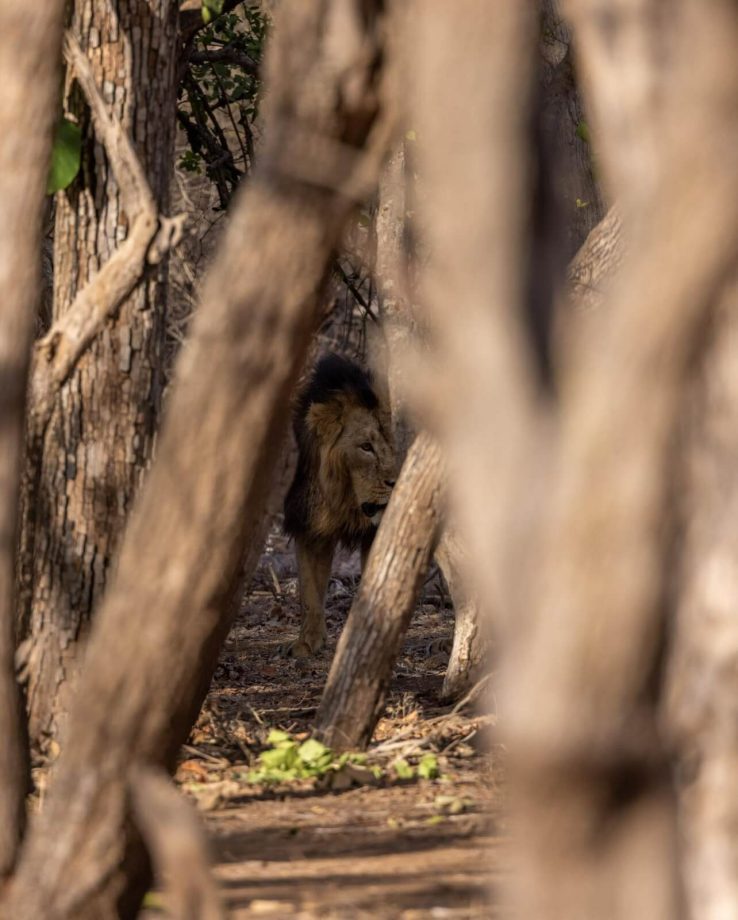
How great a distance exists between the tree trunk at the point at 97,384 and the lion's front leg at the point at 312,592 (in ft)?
12.8

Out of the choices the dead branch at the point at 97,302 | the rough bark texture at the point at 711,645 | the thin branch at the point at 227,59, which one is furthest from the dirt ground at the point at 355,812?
the thin branch at the point at 227,59

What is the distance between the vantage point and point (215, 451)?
3.60m

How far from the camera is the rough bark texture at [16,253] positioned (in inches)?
162

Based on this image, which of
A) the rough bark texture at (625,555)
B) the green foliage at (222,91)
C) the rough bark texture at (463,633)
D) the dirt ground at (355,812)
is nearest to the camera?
the rough bark texture at (625,555)

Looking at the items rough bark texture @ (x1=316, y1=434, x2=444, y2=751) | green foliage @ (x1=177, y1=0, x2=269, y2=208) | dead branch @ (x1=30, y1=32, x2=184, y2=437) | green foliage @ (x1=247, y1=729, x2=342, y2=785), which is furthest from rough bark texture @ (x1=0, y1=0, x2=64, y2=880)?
green foliage @ (x1=177, y1=0, x2=269, y2=208)

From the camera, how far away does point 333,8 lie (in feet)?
11.4

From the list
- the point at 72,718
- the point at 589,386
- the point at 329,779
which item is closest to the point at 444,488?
the point at 329,779

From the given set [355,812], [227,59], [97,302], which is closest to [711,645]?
[97,302]

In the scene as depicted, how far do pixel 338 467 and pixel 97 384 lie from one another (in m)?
4.71

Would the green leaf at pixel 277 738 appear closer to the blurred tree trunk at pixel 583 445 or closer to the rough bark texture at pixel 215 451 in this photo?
the rough bark texture at pixel 215 451

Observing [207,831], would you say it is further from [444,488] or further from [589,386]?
[589,386]

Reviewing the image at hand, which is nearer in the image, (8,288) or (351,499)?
(8,288)

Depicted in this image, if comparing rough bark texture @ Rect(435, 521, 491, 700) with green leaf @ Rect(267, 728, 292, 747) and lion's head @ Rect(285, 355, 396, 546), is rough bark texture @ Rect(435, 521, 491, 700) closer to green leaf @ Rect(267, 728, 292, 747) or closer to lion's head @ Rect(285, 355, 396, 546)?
green leaf @ Rect(267, 728, 292, 747)

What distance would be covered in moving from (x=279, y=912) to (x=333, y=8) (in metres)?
2.44
